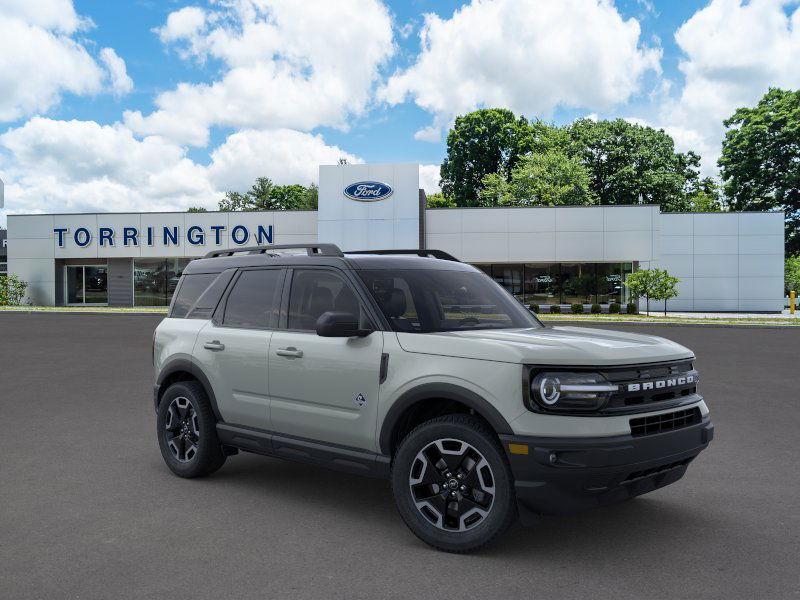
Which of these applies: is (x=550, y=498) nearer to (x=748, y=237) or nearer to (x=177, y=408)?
(x=177, y=408)

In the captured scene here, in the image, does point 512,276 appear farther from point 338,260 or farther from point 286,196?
point 286,196

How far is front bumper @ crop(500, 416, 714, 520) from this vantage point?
3783mm

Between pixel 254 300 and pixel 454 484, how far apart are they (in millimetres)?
2335

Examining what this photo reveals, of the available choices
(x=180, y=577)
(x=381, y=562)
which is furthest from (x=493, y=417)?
(x=180, y=577)

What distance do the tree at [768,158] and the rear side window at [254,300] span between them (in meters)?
51.0

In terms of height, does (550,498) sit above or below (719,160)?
below

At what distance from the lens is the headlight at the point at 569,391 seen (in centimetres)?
388

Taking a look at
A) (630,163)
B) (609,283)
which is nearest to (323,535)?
(609,283)

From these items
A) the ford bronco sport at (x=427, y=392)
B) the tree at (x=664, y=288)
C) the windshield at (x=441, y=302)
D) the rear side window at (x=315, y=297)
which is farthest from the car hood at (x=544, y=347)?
the tree at (x=664, y=288)

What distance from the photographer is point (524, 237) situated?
39.0 m

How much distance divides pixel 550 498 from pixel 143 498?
10.1 ft

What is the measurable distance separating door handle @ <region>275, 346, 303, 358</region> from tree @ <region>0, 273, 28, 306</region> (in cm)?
4439

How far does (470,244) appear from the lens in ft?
129

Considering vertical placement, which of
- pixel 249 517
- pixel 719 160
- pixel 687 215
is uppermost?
pixel 719 160
